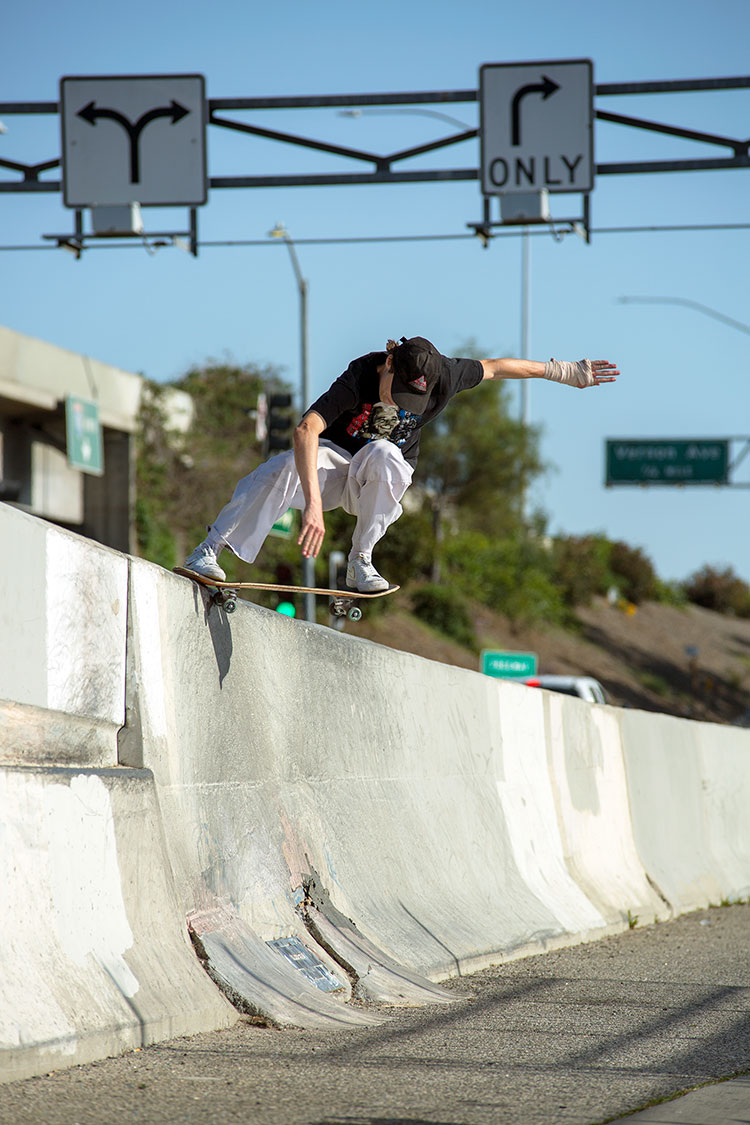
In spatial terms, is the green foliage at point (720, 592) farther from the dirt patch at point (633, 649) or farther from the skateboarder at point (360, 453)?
the skateboarder at point (360, 453)

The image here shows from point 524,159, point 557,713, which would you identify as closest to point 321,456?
point 557,713

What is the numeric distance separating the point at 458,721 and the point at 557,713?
5.82 ft

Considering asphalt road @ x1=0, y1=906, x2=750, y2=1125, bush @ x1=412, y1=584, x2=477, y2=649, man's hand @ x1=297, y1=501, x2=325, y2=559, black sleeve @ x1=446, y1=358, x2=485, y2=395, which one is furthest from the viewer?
Result: bush @ x1=412, y1=584, x2=477, y2=649

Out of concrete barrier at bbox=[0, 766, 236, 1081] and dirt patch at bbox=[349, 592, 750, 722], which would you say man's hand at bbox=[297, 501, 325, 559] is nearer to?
concrete barrier at bbox=[0, 766, 236, 1081]

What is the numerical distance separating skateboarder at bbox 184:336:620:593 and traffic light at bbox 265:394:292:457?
1534 centimetres

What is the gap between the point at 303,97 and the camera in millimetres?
14844

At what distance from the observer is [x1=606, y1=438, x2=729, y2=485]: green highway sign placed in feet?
137

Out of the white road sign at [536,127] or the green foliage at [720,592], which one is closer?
the white road sign at [536,127]

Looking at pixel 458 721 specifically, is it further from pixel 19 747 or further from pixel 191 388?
pixel 191 388

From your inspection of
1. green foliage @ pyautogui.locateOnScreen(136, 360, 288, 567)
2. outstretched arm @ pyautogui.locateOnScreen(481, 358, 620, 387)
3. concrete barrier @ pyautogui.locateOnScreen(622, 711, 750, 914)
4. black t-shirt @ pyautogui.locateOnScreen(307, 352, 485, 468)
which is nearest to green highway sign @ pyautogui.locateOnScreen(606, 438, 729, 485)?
green foliage @ pyautogui.locateOnScreen(136, 360, 288, 567)

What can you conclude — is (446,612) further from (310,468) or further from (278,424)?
(310,468)

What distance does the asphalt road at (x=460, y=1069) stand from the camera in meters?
4.13

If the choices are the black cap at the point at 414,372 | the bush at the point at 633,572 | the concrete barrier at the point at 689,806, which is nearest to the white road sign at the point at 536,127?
the concrete barrier at the point at 689,806

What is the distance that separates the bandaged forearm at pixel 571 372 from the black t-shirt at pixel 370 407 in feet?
1.39
